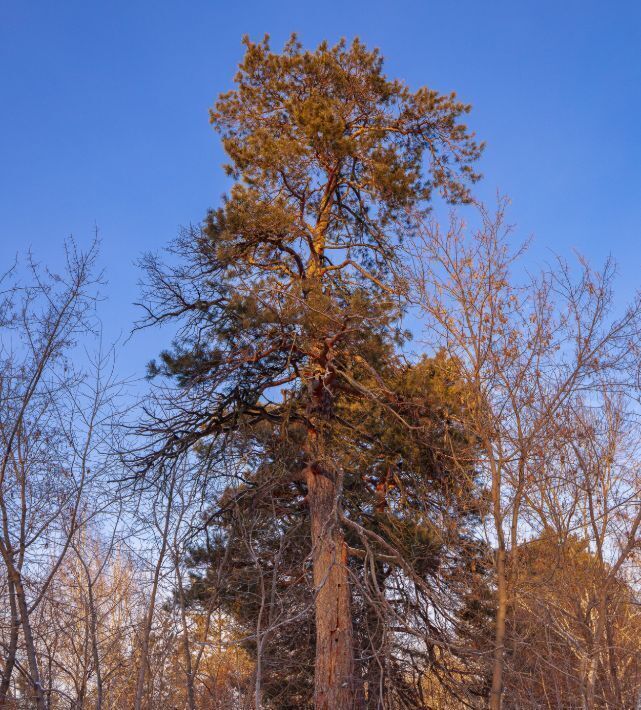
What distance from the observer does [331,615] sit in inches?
306

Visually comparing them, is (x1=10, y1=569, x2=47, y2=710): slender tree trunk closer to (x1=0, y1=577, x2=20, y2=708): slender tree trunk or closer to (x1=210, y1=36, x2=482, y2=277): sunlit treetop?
(x1=0, y1=577, x2=20, y2=708): slender tree trunk

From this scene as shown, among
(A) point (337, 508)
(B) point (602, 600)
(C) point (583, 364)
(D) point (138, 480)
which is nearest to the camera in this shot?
(C) point (583, 364)

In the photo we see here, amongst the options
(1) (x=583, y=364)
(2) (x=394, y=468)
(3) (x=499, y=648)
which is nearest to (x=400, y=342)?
(2) (x=394, y=468)

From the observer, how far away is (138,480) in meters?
8.20

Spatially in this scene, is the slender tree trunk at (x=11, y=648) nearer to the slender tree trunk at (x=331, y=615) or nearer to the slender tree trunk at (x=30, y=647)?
the slender tree trunk at (x=30, y=647)

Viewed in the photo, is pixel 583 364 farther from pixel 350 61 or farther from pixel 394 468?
pixel 350 61

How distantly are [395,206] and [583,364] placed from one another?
15.7 ft

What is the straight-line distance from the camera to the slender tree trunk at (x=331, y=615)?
24.1 ft

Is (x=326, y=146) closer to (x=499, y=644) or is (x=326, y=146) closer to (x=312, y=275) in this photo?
(x=312, y=275)

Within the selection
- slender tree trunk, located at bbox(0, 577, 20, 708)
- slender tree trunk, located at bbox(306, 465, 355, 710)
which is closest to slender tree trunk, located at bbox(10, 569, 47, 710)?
slender tree trunk, located at bbox(0, 577, 20, 708)

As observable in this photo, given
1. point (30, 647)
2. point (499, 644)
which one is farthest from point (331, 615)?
point (30, 647)

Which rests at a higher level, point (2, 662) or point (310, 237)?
point (310, 237)

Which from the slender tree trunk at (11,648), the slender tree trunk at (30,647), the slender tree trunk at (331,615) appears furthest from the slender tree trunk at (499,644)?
the slender tree trunk at (11,648)

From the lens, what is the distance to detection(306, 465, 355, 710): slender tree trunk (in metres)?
7.34
